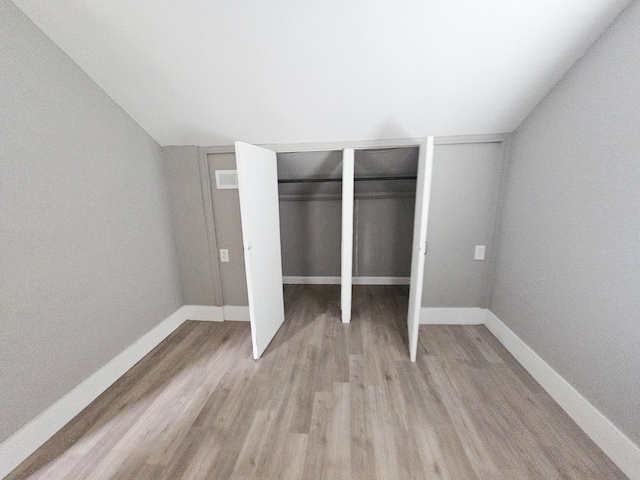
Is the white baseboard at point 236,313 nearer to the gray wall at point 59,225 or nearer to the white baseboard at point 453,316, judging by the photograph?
the gray wall at point 59,225

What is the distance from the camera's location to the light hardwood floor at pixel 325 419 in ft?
3.99

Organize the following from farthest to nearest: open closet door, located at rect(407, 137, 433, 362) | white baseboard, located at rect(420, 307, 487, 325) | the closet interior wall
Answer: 1. the closet interior wall
2. white baseboard, located at rect(420, 307, 487, 325)
3. open closet door, located at rect(407, 137, 433, 362)

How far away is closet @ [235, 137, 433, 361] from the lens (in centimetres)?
184

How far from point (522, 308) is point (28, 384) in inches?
121

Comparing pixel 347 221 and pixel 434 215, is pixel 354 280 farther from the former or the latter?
pixel 434 215

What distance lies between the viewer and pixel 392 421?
1437 millimetres

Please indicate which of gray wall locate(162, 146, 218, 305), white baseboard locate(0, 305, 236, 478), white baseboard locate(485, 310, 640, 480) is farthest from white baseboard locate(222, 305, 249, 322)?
white baseboard locate(485, 310, 640, 480)

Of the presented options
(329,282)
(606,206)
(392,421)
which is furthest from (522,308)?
(329,282)

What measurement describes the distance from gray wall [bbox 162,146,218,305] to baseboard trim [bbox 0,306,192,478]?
442 mm

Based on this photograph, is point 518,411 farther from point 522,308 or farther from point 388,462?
point 388,462

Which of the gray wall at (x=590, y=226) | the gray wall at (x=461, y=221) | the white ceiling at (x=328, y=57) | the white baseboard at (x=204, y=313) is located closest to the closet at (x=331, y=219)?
the gray wall at (x=461, y=221)

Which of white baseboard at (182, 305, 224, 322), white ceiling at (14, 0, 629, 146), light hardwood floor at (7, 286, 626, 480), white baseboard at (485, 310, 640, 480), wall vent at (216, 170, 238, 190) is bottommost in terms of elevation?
light hardwood floor at (7, 286, 626, 480)

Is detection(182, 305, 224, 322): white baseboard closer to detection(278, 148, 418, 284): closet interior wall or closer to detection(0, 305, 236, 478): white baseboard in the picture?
detection(0, 305, 236, 478): white baseboard

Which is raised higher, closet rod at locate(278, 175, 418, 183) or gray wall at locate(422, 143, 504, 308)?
closet rod at locate(278, 175, 418, 183)
